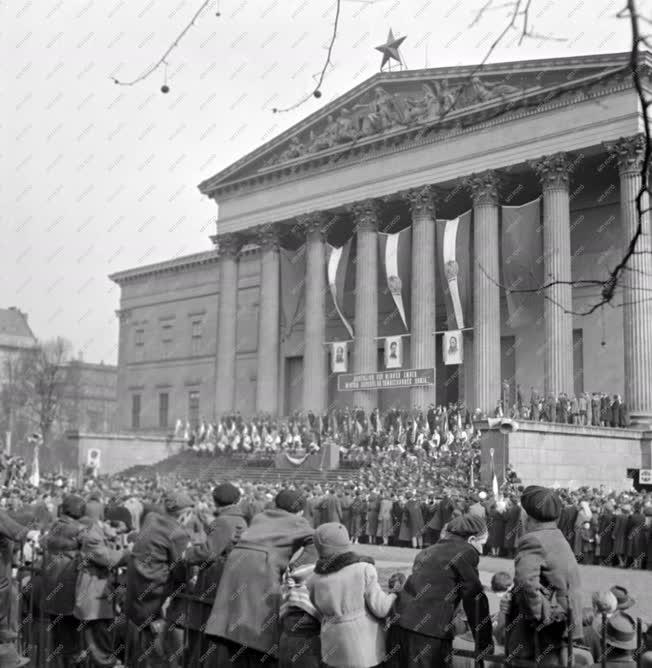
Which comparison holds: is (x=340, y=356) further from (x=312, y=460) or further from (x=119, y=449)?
(x=119, y=449)

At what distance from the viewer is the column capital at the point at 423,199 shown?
3903 cm

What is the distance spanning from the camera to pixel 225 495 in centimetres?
708

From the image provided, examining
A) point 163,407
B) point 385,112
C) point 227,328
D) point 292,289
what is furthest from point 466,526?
point 163,407

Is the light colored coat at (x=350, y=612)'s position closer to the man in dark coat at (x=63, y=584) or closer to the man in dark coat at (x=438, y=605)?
the man in dark coat at (x=438, y=605)

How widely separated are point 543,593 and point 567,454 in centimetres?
2492

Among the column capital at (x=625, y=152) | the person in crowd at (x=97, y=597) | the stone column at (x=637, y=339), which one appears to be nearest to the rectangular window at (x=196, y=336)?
the column capital at (x=625, y=152)

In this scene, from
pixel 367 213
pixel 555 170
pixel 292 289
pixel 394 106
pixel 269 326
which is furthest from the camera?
pixel 292 289

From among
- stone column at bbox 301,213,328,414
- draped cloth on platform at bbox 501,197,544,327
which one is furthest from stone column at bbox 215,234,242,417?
draped cloth on platform at bbox 501,197,544,327

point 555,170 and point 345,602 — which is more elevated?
point 555,170

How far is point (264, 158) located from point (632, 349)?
22.4m

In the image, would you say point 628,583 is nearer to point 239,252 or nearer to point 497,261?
point 497,261

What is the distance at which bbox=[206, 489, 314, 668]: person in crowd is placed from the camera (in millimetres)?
5930

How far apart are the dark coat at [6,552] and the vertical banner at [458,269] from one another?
30161mm

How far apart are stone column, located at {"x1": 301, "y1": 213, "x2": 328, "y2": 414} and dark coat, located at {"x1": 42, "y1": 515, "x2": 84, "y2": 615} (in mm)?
33536
